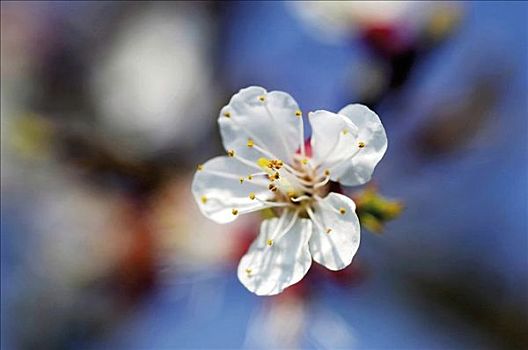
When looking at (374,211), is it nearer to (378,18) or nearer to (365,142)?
(365,142)

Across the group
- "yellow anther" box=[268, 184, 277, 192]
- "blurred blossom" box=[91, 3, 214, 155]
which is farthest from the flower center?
"blurred blossom" box=[91, 3, 214, 155]

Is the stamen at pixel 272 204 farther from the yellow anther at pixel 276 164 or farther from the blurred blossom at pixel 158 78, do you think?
the blurred blossom at pixel 158 78

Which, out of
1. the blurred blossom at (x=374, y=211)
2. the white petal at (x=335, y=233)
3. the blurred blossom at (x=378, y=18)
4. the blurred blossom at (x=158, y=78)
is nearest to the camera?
the white petal at (x=335, y=233)

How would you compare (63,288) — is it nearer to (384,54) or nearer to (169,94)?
(169,94)

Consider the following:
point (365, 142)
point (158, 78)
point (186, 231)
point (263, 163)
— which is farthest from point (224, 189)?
point (158, 78)

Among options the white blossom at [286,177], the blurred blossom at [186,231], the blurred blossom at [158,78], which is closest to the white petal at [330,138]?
the white blossom at [286,177]

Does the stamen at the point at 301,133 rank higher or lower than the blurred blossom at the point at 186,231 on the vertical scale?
higher

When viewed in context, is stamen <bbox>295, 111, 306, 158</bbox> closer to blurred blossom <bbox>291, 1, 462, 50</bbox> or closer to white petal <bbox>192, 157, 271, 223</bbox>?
white petal <bbox>192, 157, 271, 223</bbox>
